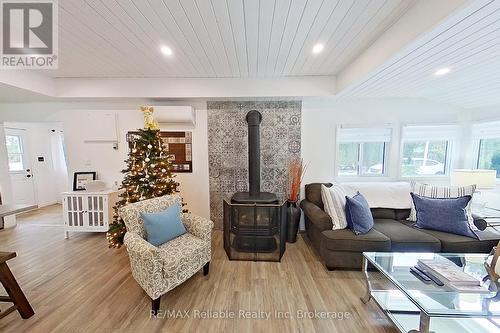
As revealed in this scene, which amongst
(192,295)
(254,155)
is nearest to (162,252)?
(192,295)

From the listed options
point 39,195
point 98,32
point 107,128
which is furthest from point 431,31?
point 39,195

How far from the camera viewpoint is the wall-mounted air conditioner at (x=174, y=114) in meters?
3.23

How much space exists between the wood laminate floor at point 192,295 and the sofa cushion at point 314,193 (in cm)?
73

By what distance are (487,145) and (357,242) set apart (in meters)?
2.98

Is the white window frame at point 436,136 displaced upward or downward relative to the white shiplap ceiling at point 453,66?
downward

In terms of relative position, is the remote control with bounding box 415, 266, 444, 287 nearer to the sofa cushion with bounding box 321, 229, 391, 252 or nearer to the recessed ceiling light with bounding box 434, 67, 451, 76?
the sofa cushion with bounding box 321, 229, 391, 252

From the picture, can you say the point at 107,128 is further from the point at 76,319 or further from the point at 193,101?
the point at 76,319

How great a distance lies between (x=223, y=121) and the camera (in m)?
3.47

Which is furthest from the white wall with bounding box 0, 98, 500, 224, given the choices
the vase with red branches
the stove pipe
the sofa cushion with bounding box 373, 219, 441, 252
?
the sofa cushion with bounding box 373, 219, 441, 252

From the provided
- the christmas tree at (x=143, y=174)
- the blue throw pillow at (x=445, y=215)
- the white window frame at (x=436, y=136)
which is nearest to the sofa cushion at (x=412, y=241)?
the blue throw pillow at (x=445, y=215)

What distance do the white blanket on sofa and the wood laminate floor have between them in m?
1.16

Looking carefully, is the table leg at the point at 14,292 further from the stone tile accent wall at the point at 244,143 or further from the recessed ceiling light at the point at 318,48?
the recessed ceiling light at the point at 318,48

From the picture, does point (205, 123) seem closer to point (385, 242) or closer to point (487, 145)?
point (385, 242)

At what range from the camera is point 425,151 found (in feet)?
11.5
